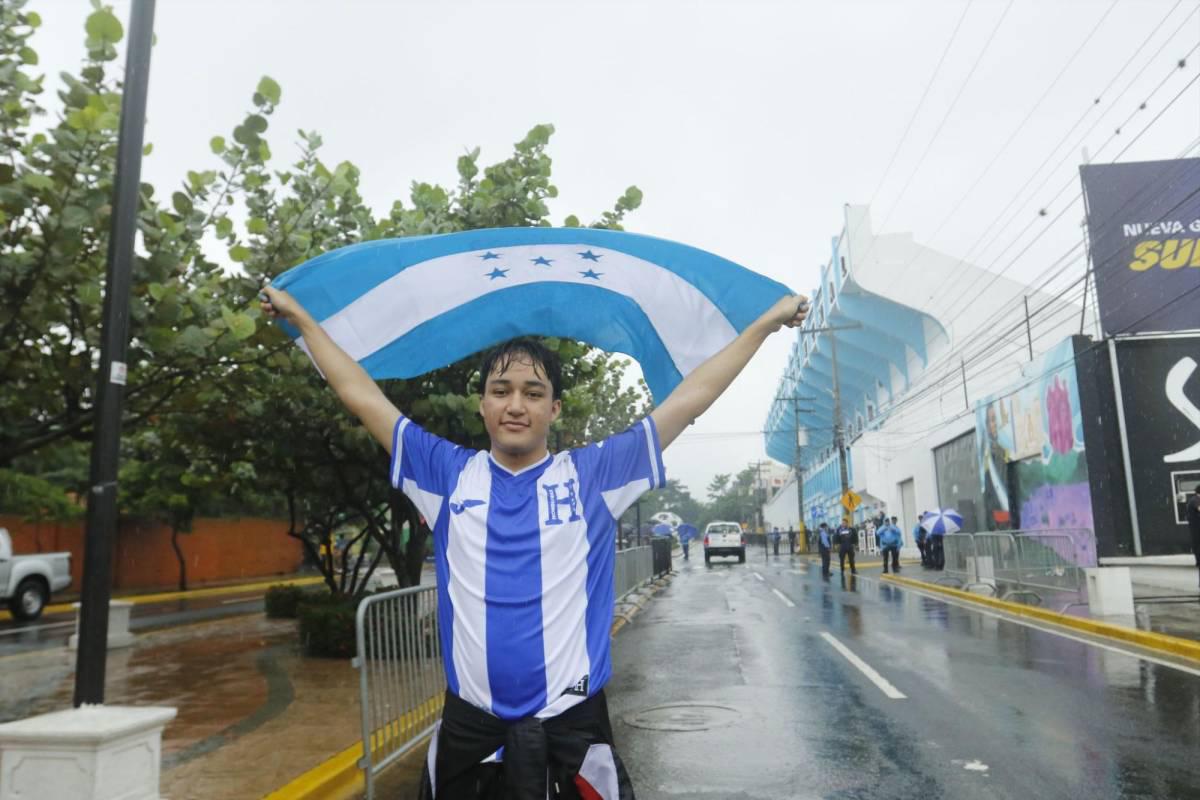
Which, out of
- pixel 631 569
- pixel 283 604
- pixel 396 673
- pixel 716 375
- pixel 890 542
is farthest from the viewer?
pixel 890 542

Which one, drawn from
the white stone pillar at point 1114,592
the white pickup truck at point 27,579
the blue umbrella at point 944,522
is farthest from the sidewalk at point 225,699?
the blue umbrella at point 944,522

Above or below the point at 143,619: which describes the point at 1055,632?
below

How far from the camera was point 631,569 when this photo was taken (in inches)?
793

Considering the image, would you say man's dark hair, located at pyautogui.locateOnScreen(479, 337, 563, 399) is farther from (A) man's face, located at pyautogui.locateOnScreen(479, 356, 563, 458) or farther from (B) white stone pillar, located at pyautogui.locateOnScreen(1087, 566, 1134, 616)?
(B) white stone pillar, located at pyautogui.locateOnScreen(1087, 566, 1134, 616)

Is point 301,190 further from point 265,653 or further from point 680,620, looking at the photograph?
point 680,620

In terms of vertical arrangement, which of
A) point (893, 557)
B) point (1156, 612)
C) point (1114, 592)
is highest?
point (893, 557)

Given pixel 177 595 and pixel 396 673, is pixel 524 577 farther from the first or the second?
pixel 177 595

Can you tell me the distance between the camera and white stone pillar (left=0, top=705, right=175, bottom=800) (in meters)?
3.30

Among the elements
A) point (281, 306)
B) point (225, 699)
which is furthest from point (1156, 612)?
point (281, 306)

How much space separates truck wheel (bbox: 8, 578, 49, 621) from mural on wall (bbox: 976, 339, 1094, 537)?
2212cm

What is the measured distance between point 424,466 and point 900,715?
20.3ft

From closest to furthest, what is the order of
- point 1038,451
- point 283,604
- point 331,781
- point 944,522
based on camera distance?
point 331,781 → point 283,604 → point 1038,451 → point 944,522

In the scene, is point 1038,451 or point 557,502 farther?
point 1038,451

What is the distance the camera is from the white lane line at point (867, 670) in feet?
27.5
